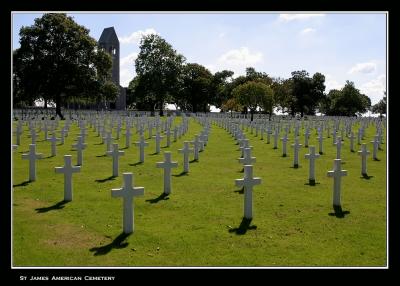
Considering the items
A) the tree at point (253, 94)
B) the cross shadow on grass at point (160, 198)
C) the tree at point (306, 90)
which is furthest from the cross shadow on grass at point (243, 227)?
the tree at point (306, 90)

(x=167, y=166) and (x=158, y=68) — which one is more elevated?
A: (x=158, y=68)

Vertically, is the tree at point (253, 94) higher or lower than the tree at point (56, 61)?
lower

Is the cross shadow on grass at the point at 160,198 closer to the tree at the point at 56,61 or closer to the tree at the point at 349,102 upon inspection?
the tree at the point at 56,61

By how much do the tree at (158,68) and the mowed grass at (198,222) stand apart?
50.5m

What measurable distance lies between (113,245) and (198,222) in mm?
1654

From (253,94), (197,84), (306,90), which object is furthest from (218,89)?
(253,94)

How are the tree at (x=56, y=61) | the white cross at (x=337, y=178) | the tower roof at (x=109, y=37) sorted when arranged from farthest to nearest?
1. the tower roof at (x=109, y=37)
2. the tree at (x=56, y=61)
3. the white cross at (x=337, y=178)

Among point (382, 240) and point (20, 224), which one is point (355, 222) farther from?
point (20, 224)

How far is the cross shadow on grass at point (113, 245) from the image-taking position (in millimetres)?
5825

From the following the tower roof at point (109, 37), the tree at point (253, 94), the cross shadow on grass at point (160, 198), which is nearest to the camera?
the cross shadow on grass at point (160, 198)

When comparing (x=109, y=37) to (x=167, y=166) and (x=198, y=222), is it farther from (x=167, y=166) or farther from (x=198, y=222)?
(x=198, y=222)

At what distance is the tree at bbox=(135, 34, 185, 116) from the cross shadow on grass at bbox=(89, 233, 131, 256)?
55911mm

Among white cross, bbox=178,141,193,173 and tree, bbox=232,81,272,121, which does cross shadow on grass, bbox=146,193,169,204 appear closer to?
white cross, bbox=178,141,193,173

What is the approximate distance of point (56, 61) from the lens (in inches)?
1628
